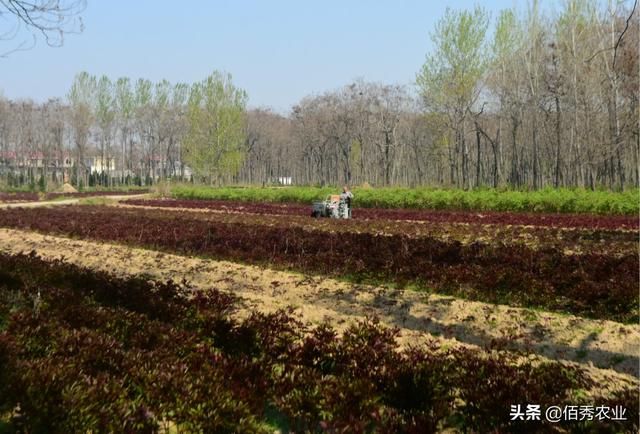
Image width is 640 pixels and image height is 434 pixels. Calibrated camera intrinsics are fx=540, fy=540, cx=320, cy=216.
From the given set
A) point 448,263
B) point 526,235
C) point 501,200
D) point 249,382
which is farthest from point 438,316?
point 501,200

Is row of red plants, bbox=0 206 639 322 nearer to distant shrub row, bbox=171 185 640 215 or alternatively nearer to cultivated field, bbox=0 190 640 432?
cultivated field, bbox=0 190 640 432

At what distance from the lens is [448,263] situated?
9180mm

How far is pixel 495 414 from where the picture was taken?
3463mm

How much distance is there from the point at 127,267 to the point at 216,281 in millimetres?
2541

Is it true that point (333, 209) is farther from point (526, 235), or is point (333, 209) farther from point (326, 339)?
point (326, 339)

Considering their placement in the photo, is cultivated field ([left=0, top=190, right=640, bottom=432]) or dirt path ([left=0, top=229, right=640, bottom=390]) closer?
cultivated field ([left=0, top=190, right=640, bottom=432])

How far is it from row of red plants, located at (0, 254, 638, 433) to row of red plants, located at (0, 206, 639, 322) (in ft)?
9.30

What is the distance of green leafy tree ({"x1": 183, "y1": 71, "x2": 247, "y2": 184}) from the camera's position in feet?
173

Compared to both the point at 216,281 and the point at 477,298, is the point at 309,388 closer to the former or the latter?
the point at 477,298

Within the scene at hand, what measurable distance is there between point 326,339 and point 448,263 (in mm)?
4985

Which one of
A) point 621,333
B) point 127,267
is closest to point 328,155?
point 127,267


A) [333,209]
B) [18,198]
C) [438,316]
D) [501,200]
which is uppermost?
[18,198]

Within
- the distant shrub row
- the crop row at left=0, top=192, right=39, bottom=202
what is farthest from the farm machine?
the crop row at left=0, top=192, right=39, bottom=202

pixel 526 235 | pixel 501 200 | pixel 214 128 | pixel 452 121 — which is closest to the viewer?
pixel 526 235
